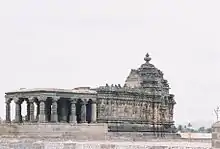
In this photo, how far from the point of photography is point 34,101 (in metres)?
66.4

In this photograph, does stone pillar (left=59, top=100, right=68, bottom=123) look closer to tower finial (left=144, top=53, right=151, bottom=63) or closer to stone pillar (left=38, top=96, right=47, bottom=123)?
stone pillar (left=38, top=96, right=47, bottom=123)

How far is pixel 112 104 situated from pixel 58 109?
6011mm

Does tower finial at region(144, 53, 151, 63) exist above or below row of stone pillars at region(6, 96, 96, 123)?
above

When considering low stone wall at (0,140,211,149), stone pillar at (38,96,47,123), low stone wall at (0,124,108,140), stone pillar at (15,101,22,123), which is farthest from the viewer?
stone pillar at (15,101,22,123)

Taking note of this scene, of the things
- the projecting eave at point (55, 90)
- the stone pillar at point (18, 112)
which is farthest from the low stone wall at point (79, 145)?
the stone pillar at point (18, 112)

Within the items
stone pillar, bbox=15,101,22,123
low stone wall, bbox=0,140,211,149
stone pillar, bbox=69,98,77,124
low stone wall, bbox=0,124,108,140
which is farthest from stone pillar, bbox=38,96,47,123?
low stone wall, bbox=0,140,211,149

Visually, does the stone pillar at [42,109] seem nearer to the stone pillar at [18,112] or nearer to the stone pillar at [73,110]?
the stone pillar at [73,110]

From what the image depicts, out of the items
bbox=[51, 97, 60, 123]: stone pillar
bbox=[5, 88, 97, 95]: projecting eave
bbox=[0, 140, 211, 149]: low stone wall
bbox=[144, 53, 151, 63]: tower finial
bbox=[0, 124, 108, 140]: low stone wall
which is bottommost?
bbox=[0, 140, 211, 149]: low stone wall

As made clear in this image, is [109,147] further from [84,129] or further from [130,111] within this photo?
[130,111]

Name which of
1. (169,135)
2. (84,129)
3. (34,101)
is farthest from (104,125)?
(169,135)

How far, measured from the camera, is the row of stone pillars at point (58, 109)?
65625 millimetres

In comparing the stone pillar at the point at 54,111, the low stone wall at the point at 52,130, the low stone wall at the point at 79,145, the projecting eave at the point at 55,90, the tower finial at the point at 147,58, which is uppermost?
the tower finial at the point at 147,58

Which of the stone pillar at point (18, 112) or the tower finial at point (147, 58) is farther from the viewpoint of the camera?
the tower finial at point (147, 58)

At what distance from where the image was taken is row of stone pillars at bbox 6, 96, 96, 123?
2584 inches
